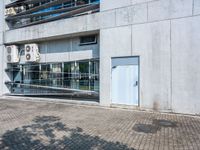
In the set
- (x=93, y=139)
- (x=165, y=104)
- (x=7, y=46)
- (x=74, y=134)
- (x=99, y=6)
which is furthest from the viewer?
(x=7, y=46)

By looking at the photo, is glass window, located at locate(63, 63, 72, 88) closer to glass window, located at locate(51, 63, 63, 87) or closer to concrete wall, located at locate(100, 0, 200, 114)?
glass window, located at locate(51, 63, 63, 87)

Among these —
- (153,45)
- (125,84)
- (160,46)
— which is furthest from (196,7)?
(125,84)

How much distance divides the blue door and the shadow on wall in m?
3.87

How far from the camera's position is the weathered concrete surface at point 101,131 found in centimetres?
469

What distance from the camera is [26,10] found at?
14539 millimetres

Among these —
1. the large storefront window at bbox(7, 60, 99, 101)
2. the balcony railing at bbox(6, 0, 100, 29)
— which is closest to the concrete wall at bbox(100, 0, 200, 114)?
the large storefront window at bbox(7, 60, 99, 101)

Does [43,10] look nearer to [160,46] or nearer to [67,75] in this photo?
[67,75]

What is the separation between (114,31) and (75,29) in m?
2.76

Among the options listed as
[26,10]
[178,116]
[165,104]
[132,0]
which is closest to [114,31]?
[132,0]

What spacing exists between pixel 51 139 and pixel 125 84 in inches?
206

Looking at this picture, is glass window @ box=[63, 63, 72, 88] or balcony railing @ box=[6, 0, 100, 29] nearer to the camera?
balcony railing @ box=[6, 0, 100, 29]

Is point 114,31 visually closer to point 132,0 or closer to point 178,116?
point 132,0

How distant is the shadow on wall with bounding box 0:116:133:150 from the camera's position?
4.60 m

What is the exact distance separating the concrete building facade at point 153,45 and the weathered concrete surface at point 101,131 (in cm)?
108
